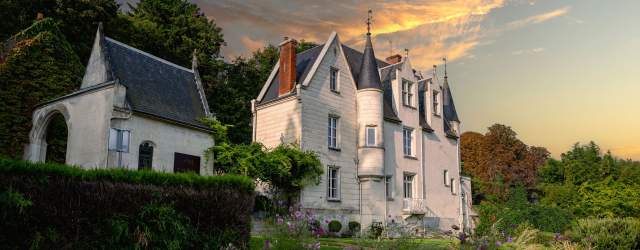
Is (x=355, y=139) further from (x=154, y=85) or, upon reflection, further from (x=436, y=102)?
(x=154, y=85)

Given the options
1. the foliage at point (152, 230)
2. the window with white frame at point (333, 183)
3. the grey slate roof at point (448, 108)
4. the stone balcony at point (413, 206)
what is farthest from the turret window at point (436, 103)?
the foliage at point (152, 230)

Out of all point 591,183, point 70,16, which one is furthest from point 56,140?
point 591,183

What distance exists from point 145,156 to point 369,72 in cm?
1280

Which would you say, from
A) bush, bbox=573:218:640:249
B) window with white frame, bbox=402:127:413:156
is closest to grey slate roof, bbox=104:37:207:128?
window with white frame, bbox=402:127:413:156

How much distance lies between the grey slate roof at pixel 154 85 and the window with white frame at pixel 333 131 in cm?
641

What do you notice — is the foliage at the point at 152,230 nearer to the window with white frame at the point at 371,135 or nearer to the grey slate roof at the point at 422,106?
the window with white frame at the point at 371,135

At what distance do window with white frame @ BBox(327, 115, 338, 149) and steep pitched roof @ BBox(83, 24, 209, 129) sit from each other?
20.6 feet

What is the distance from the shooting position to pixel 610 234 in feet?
51.9

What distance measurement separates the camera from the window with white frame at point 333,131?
2650cm

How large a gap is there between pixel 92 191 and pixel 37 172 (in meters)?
1.10

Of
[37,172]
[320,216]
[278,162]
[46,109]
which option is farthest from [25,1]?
[37,172]

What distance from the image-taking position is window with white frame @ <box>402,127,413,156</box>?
30188mm

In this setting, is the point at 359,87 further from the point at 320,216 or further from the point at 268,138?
the point at 320,216

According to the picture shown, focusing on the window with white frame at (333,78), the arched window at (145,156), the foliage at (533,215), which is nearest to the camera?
the arched window at (145,156)
